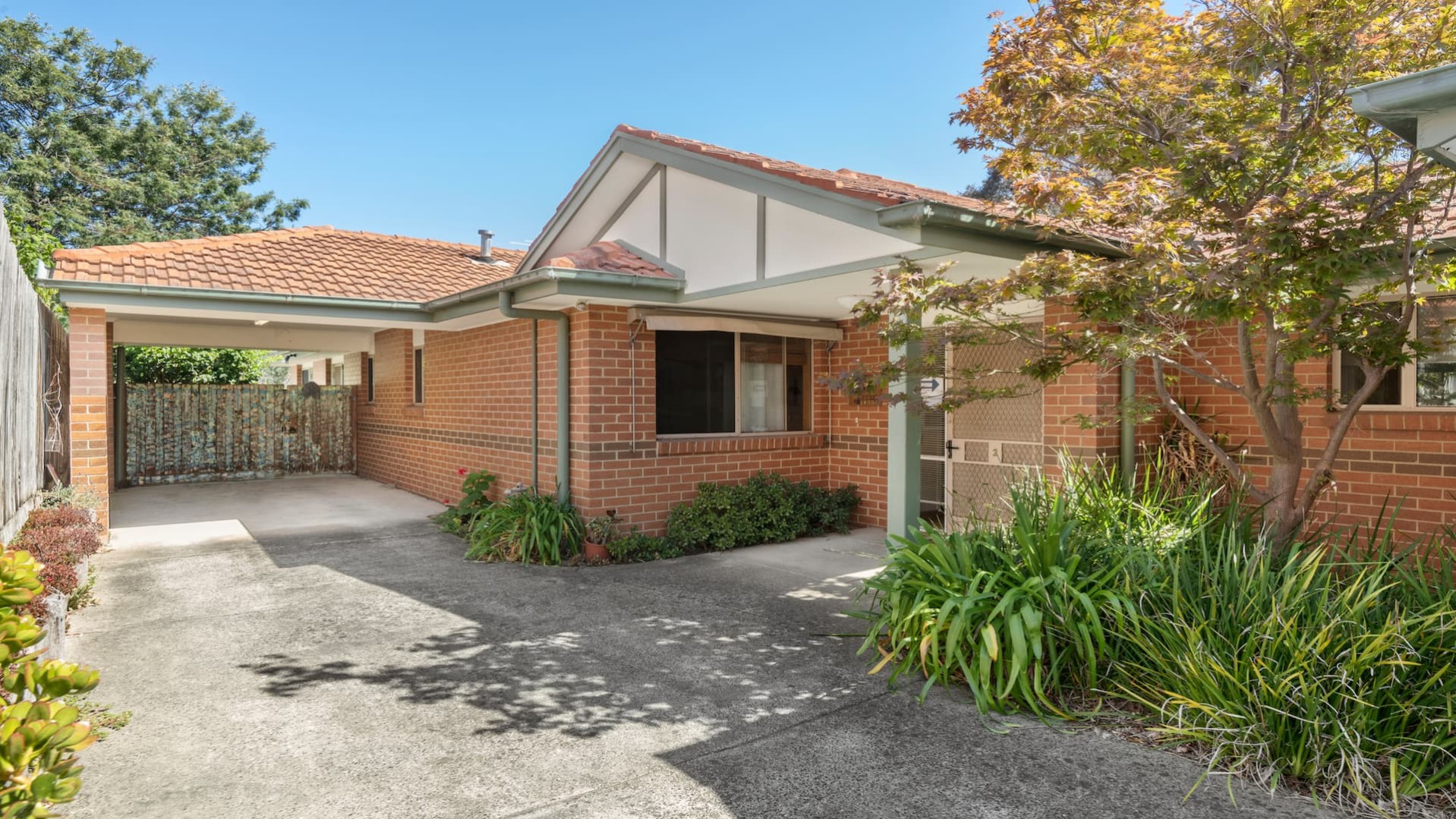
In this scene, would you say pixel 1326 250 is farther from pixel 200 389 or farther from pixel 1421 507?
pixel 200 389

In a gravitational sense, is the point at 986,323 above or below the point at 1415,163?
below

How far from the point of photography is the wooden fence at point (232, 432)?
14.4 metres

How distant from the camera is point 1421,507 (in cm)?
596

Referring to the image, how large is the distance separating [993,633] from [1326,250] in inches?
95.1

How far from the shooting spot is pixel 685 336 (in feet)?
29.3

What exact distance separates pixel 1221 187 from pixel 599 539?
231 inches

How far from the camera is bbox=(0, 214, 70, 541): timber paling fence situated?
16.9 feet

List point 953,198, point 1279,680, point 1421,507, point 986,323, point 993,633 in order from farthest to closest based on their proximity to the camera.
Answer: point 953,198, point 1421,507, point 986,323, point 993,633, point 1279,680

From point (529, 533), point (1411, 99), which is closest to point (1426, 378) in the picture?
point (1411, 99)

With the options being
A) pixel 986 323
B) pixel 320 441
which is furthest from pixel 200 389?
pixel 986 323

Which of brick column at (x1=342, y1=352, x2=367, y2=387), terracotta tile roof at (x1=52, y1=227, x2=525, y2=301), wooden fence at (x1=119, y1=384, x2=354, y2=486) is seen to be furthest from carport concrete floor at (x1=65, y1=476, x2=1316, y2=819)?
brick column at (x1=342, y1=352, x2=367, y2=387)

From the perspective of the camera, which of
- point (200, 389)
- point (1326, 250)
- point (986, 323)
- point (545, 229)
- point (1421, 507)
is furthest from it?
point (200, 389)

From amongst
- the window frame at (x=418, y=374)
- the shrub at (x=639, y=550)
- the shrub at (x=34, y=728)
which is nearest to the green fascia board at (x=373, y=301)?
the shrub at (x=639, y=550)

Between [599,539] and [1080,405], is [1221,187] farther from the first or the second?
[599,539]
